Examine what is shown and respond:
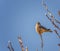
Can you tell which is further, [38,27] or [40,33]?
[38,27]

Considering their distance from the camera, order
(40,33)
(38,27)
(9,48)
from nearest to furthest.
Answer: (40,33), (38,27), (9,48)

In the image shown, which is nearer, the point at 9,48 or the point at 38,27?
the point at 38,27

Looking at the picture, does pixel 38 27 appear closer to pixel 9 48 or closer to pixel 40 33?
pixel 40 33

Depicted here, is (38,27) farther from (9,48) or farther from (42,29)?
(9,48)

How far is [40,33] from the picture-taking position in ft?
39.1

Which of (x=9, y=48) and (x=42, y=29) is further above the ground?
(x=9, y=48)

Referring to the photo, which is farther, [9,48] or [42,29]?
[9,48]

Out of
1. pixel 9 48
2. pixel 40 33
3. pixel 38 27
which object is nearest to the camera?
pixel 40 33

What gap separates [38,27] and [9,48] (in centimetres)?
939

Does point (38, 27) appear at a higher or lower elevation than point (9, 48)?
lower

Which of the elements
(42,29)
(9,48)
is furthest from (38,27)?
(9,48)

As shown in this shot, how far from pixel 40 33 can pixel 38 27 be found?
40.1 inches

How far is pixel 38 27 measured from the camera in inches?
507

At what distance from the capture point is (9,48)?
2170 centimetres
